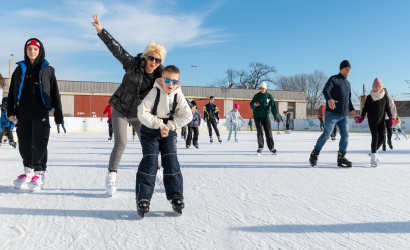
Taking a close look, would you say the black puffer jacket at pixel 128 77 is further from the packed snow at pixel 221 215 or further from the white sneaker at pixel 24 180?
the white sneaker at pixel 24 180

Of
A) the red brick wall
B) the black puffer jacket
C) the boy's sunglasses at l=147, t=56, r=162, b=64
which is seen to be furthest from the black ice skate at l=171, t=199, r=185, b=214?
the red brick wall

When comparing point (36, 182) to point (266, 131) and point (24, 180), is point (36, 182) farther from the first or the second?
point (266, 131)

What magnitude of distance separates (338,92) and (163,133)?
4026mm

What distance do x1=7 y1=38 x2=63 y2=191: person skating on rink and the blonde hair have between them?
3.96 ft

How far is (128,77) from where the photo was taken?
10.6 ft

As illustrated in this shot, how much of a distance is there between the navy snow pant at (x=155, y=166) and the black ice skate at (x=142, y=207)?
0.04 meters

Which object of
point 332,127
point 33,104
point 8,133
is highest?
point 33,104

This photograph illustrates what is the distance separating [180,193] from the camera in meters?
2.71

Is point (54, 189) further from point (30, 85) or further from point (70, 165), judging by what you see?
point (70, 165)

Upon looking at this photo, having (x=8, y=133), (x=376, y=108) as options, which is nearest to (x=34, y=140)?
(x=376, y=108)

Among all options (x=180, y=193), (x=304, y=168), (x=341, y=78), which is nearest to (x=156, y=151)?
(x=180, y=193)

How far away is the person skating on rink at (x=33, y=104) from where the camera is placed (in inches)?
140

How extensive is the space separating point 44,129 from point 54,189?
65 centimetres

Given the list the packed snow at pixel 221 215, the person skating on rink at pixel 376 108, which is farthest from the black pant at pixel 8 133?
the person skating on rink at pixel 376 108
